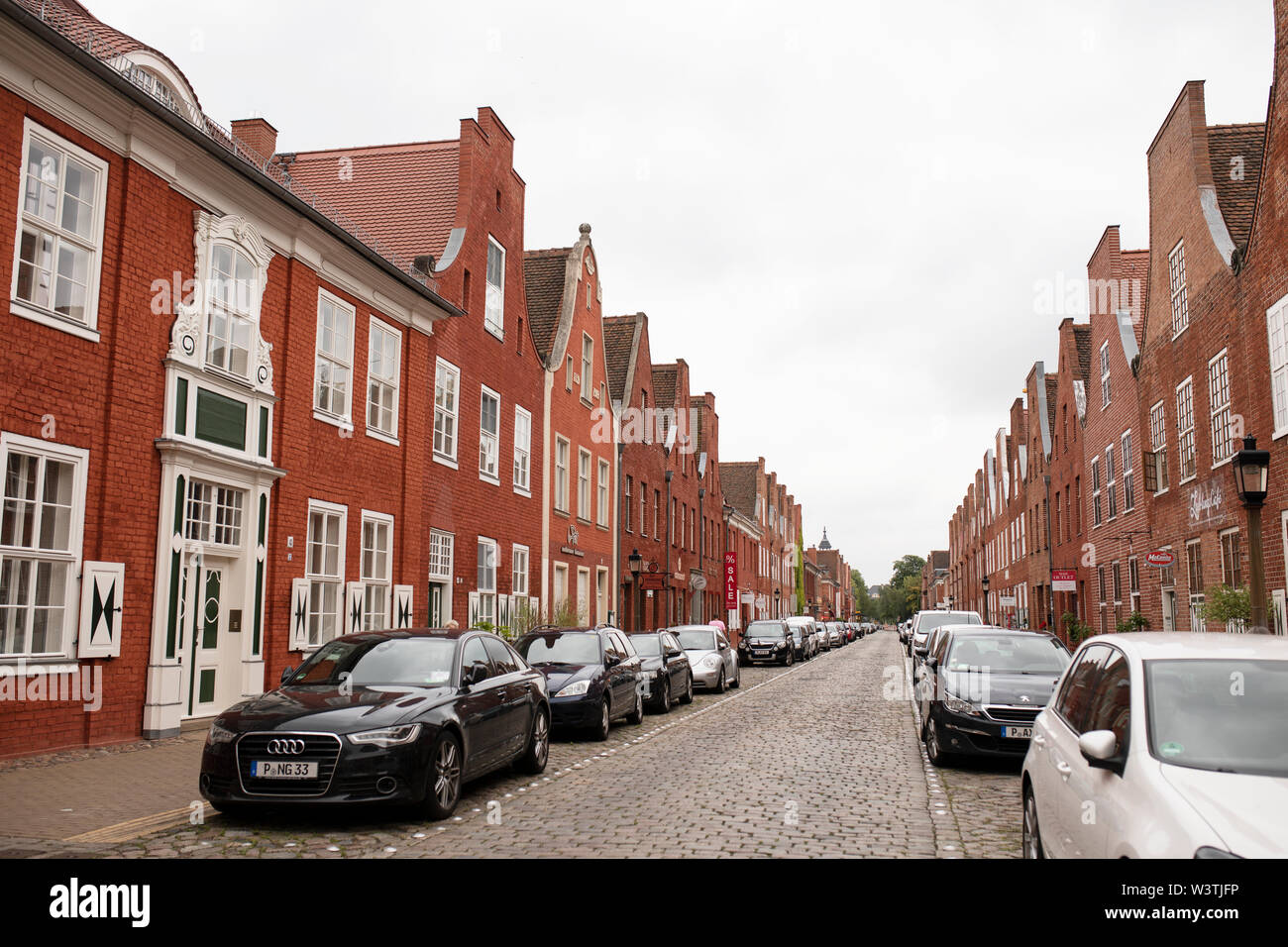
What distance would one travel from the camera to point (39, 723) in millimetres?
10531

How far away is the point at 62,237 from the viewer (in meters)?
11.2

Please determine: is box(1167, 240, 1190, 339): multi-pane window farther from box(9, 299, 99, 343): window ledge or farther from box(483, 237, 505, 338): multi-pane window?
box(9, 299, 99, 343): window ledge

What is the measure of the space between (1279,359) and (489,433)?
50.2 ft

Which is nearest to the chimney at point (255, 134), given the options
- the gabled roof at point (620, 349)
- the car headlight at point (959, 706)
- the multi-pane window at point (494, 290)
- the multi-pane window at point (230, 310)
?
the multi-pane window at point (494, 290)

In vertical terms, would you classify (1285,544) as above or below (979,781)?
above

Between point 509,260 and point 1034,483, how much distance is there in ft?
102

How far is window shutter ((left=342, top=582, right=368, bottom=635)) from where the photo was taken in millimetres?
16781

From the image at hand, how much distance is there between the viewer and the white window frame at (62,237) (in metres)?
10.6

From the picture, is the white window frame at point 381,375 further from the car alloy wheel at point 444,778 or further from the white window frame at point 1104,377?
the white window frame at point 1104,377

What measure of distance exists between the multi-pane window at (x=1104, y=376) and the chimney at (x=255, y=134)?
24.1m

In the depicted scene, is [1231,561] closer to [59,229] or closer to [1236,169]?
[1236,169]

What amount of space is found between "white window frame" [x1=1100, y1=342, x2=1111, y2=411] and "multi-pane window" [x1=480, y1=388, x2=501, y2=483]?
18.8m

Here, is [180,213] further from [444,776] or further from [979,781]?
[979,781]
